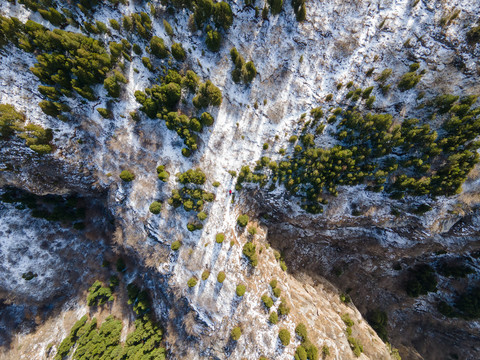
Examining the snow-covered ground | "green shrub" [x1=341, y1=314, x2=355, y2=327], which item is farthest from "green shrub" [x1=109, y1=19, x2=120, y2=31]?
"green shrub" [x1=341, y1=314, x2=355, y2=327]

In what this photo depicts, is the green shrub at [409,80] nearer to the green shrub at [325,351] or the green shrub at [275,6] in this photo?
the green shrub at [275,6]

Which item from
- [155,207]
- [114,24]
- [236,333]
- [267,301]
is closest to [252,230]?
[267,301]

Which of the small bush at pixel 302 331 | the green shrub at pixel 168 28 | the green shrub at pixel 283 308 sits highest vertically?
the green shrub at pixel 168 28

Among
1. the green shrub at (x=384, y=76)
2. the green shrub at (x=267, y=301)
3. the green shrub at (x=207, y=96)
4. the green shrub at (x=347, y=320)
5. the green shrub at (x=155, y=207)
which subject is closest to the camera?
the green shrub at (x=384, y=76)

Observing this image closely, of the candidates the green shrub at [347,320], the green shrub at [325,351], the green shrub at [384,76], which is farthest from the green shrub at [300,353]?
the green shrub at [384,76]

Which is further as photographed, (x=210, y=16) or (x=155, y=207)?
(x=155, y=207)

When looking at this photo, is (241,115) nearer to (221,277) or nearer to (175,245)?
(175,245)

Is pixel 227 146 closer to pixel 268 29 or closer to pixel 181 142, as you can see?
pixel 181 142
